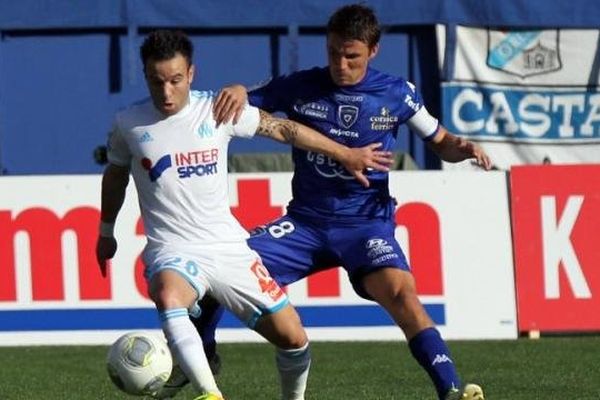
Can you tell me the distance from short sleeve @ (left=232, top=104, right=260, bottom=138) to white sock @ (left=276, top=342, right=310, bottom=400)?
1.10 metres

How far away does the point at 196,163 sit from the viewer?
8195 millimetres

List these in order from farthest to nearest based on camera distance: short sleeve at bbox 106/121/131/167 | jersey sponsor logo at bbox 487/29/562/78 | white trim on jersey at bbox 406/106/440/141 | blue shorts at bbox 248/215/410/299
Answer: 1. jersey sponsor logo at bbox 487/29/562/78
2. white trim on jersey at bbox 406/106/440/141
3. blue shorts at bbox 248/215/410/299
4. short sleeve at bbox 106/121/131/167

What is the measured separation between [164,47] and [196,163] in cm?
57

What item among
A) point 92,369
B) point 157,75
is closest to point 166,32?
point 157,75

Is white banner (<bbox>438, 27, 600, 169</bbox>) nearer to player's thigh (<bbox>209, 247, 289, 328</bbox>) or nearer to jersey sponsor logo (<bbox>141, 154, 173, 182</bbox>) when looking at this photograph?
player's thigh (<bbox>209, 247, 289, 328</bbox>)

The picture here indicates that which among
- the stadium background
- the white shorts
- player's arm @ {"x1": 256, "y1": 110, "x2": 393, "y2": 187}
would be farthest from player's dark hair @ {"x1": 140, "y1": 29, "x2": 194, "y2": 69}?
the stadium background

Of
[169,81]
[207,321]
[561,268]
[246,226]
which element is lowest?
[561,268]

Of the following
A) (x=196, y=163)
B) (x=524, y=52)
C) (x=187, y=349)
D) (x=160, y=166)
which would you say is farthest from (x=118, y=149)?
(x=524, y=52)

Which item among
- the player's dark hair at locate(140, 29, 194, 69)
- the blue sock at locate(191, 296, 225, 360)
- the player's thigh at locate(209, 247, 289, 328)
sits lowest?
the blue sock at locate(191, 296, 225, 360)

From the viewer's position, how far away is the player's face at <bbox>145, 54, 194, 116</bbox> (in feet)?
26.4

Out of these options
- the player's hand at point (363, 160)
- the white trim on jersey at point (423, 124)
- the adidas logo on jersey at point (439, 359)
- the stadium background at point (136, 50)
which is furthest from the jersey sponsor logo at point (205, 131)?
the stadium background at point (136, 50)

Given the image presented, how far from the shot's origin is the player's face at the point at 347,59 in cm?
880

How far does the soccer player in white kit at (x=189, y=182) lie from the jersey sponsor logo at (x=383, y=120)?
60cm

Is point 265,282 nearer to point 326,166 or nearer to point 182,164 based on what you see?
point 182,164
